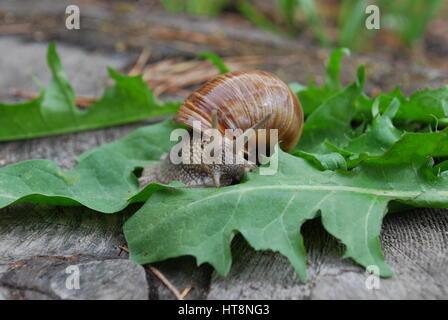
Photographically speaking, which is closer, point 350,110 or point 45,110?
point 350,110

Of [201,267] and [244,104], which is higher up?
[244,104]

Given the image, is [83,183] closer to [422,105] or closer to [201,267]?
[201,267]

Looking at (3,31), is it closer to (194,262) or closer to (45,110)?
(45,110)

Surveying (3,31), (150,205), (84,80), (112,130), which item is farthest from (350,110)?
(3,31)

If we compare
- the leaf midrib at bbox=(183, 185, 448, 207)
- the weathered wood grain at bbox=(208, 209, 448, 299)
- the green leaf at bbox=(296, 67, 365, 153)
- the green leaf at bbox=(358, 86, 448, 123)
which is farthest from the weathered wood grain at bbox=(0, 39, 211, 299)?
the green leaf at bbox=(358, 86, 448, 123)

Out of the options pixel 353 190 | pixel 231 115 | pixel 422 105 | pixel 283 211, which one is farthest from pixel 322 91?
pixel 283 211

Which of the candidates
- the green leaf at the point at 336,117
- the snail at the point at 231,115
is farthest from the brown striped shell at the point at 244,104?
the green leaf at the point at 336,117
